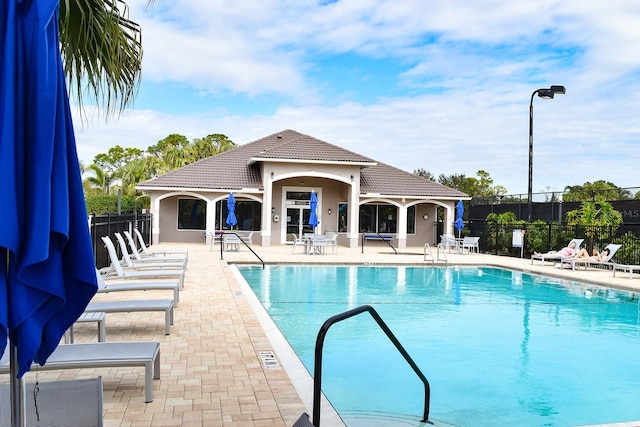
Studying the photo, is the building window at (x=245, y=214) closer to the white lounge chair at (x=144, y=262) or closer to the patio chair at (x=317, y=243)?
the patio chair at (x=317, y=243)

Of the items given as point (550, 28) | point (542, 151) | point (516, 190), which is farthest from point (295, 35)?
point (516, 190)

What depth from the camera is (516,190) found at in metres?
56.8

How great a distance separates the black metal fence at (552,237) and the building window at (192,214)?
41.7ft

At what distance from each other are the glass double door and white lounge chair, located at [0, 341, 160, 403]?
2264 cm

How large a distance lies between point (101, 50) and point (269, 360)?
3.39m

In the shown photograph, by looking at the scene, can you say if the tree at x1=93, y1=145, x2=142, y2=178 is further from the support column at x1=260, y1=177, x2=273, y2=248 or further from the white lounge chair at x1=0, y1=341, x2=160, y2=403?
the white lounge chair at x1=0, y1=341, x2=160, y2=403

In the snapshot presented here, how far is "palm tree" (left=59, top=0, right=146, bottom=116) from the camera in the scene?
476 centimetres

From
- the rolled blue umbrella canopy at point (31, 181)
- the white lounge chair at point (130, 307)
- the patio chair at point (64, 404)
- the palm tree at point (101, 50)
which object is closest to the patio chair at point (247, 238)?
the white lounge chair at point (130, 307)

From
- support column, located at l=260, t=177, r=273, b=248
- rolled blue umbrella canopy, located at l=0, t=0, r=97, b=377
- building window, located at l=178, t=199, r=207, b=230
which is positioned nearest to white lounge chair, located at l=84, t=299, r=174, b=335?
rolled blue umbrella canopy, located at l=0, t=0, r=97, b=377

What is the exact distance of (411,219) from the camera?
2988cm

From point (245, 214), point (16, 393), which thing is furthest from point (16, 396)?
point (245, 214)

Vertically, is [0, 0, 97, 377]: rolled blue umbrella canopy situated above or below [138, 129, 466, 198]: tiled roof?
below

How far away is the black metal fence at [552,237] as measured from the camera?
732 inches

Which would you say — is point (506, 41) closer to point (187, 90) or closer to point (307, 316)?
point (307, 316)
